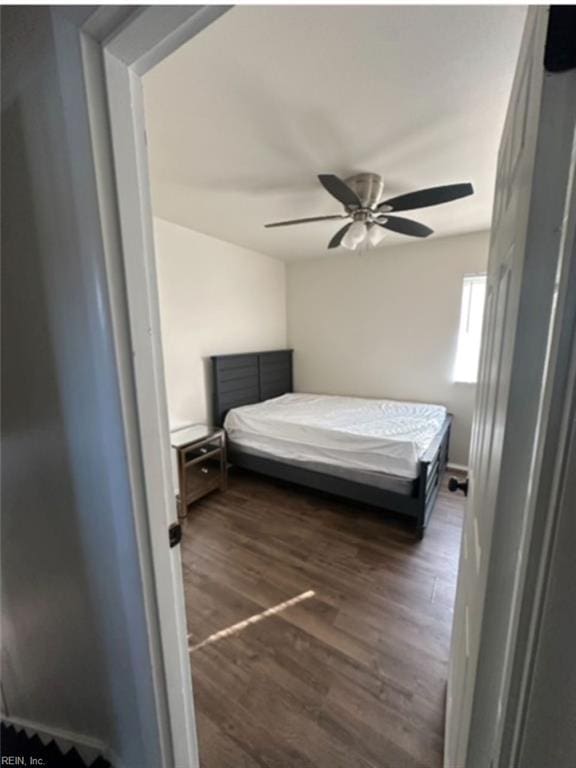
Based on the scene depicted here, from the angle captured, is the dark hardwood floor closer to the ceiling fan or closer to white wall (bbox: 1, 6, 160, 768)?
white wall (bbox: 1, 6, 160, 768)

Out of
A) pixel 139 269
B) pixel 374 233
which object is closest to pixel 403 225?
pixel 374 233

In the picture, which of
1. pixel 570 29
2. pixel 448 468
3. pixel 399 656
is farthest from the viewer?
pixel 448 468

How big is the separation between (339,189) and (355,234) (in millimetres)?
440

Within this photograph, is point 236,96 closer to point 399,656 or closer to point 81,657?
point 81,657

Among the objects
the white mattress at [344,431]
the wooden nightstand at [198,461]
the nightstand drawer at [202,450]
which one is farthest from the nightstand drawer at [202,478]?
the white mattress at [344,431]

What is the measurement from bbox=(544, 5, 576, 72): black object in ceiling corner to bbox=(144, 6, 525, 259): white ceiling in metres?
1.01

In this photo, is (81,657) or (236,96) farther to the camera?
(236,96)

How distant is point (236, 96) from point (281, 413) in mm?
2448

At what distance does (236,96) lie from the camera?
4.57 ft

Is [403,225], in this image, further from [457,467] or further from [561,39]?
[457,467]

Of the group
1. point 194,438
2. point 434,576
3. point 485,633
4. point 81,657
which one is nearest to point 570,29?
point 485,633

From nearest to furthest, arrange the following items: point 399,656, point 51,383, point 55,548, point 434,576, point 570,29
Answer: point 570,29 < point 51,383 < point 55,548 < point 399,656 < point 434,576

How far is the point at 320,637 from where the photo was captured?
5.22ft

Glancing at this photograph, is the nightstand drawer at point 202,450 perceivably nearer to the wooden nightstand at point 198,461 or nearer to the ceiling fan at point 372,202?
the wooden nightstand at point 198,461
